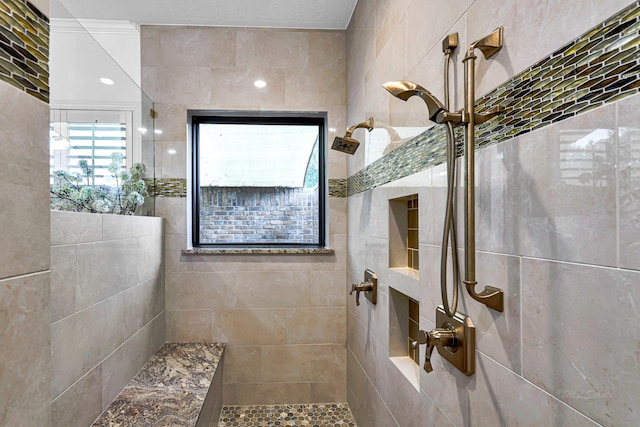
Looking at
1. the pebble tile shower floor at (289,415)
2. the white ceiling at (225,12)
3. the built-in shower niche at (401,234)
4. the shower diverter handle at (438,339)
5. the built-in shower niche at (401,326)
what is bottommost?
the pebble tile shower floor at (289,415)

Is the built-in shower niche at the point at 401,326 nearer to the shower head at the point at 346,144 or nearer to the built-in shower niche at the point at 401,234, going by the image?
Answer: the built-in shower niche at the point at 401,234

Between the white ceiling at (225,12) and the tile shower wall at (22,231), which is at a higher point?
the white ceiling at (225,12)

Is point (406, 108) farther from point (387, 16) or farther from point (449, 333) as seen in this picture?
point (449, 333)

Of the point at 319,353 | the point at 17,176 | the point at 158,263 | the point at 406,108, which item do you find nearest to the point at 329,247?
the point at 319,353

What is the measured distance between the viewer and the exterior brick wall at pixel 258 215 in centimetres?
283

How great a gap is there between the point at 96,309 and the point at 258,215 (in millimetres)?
1384

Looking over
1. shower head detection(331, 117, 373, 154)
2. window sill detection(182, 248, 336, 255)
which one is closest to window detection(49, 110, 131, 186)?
window sill detection(182, 248, 336, 255)

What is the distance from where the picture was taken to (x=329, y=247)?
271 centimetres

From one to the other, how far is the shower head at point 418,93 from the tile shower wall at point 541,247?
0.12m

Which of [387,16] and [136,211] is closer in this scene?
[387,16]

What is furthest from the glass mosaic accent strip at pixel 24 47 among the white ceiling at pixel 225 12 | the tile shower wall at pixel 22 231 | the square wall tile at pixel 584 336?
the white ceiling at pixel 225 12

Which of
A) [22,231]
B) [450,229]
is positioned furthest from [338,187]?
[22,231]

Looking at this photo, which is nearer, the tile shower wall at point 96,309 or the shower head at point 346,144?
the tile shower wall at point 96,309

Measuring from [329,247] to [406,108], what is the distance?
1401 mm
